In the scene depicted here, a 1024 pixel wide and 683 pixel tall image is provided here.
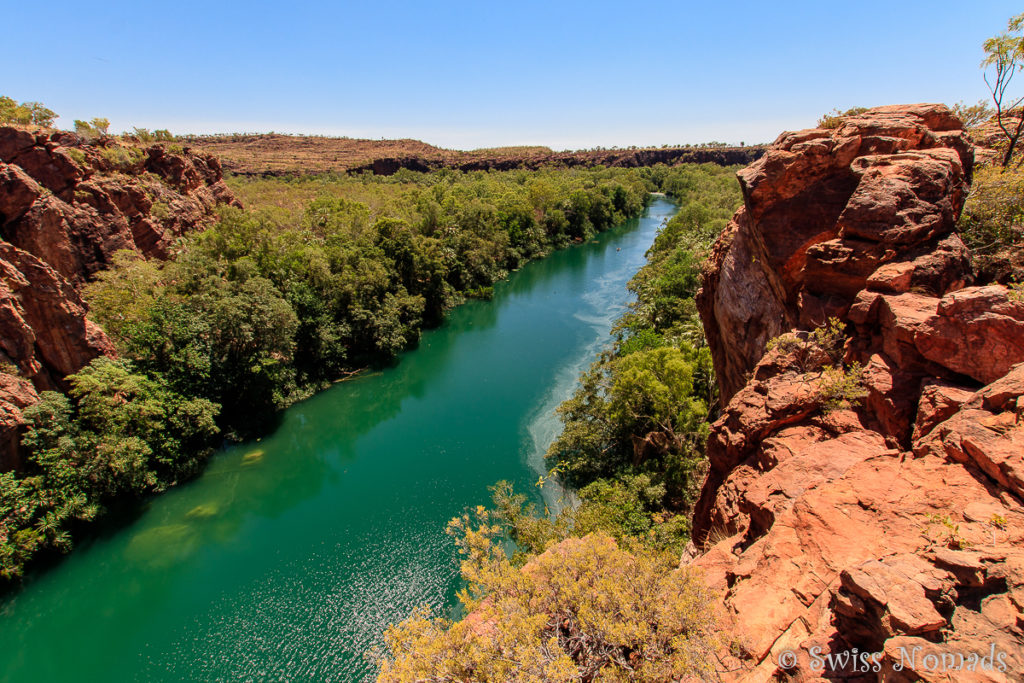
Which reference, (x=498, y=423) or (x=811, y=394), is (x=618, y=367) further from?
(x=811, y=394)

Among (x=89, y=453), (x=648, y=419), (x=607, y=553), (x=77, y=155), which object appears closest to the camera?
(x=607, y=553)

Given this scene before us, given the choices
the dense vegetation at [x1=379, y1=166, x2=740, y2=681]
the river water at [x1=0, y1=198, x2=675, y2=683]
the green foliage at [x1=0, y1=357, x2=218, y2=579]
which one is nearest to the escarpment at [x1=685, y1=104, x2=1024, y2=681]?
the dense vegetation at [x1=379, y1=166, x2=740, y2=681]

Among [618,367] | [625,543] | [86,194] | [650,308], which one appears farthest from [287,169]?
[625,543]

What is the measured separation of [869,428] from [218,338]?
28134mm

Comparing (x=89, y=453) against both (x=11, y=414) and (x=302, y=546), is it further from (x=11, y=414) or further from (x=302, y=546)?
(x=302, y=546)

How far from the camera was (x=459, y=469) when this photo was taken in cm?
2302

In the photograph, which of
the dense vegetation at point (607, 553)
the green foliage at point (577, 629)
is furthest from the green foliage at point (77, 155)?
the green foliage at point (577, 629)

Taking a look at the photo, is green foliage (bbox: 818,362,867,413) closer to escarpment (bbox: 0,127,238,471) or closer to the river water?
the river water

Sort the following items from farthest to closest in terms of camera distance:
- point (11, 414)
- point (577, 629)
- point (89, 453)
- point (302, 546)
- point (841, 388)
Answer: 1. point (302, 546)
2. point (89, 453)
3. point (11, 414)
4. point (841, 388)
5. point (577, 629)

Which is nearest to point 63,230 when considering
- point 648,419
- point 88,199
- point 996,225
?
point 88,199

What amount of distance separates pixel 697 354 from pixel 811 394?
1460cm

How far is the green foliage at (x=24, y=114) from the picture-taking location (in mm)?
26484

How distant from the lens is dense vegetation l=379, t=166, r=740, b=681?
22.8ft

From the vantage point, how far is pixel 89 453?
19000mm
